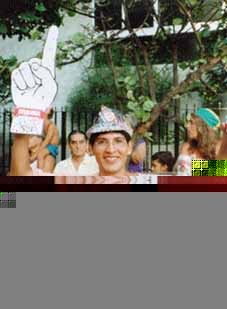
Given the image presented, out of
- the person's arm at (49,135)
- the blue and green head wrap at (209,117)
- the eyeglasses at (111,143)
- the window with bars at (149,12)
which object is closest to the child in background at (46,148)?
the person's arm at (49,135)

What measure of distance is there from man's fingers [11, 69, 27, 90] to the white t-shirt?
74 centimetres

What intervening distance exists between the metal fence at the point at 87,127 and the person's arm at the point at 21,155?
5cm

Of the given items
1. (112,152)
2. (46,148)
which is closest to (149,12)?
(112,152)

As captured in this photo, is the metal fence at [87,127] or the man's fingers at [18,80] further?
the man's fingers at [18,80]

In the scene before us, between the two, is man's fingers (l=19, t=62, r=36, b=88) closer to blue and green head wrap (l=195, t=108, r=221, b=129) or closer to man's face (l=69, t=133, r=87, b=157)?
man's face (l=69, t=133, r=87, b=157)

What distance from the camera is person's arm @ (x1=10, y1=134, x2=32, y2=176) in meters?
4.64

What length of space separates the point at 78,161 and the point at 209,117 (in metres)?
1.17

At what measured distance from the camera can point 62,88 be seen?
4.61m

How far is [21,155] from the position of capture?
4.63 metres

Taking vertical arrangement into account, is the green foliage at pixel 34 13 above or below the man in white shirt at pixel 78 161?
above

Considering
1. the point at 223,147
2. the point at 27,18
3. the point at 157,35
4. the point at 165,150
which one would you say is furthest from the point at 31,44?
the point at 223,147

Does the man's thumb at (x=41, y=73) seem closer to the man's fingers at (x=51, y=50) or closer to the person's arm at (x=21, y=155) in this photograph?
the man's fingers at (x=51, y=50)

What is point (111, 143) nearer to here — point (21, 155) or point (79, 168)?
point (79, 168)

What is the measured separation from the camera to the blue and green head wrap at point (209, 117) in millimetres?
4520
